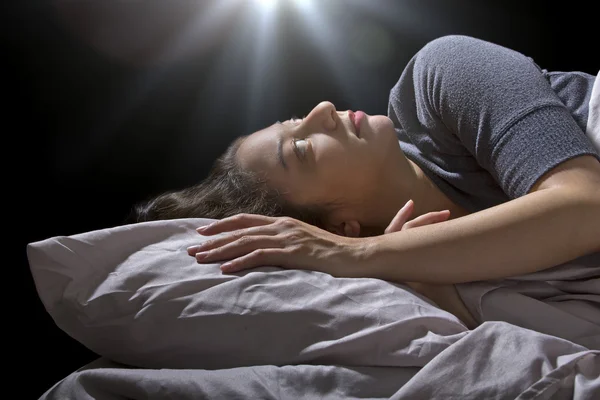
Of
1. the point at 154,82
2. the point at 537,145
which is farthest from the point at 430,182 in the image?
the point at 154,82

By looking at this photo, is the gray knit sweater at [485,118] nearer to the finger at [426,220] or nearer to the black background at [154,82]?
the finger at [426,220]

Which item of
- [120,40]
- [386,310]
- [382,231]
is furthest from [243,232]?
[120,40]

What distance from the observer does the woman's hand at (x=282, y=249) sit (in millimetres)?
1003

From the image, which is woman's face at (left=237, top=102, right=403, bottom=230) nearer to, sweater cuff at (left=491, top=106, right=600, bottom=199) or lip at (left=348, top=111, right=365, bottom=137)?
lip at (left=348, top=111, right=365, bottom=137)

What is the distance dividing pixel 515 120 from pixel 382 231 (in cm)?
42

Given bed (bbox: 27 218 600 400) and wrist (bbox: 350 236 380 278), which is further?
wrist (bbox: 350 236 380 278)

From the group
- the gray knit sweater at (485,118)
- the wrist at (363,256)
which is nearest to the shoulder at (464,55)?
the gray knit sweater at (485,118)

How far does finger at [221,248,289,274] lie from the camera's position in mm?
983

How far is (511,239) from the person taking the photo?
983mm

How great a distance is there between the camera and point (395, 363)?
2.83ft

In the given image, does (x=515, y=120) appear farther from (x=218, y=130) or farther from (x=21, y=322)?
(x=21, y=322)

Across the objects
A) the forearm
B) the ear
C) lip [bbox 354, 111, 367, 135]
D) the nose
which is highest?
the nose

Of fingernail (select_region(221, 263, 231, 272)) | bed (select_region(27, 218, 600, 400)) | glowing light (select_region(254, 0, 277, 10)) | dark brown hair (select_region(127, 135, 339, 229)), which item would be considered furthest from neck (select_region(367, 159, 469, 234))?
glowing light (select_region(254, 0, 277, 10))

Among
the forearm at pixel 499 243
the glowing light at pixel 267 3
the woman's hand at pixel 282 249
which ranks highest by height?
the glowing light at pixel 267 3
